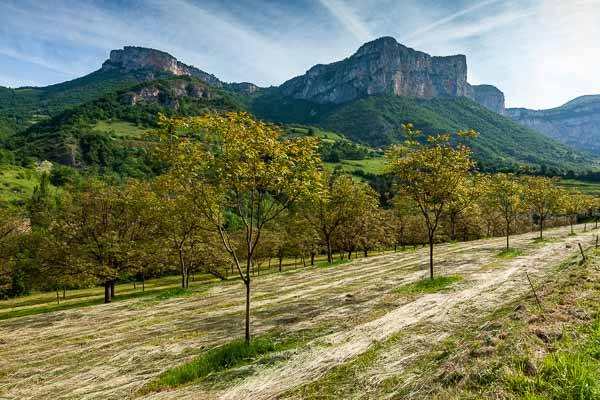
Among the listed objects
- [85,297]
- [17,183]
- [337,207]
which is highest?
[17,183]

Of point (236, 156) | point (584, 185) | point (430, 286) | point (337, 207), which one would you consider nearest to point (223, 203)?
point (236, 156)

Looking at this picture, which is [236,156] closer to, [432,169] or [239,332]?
[239,332]

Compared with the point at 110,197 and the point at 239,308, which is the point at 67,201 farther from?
the point at 239,308

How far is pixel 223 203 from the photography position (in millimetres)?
19875

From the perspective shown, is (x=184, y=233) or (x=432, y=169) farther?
(x=184, y=233)

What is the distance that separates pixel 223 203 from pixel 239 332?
7971 millimetres

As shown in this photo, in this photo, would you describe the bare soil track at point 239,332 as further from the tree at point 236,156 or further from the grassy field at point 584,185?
the grassy field at point 584,185

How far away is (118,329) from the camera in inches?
730

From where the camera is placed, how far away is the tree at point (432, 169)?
877 inches

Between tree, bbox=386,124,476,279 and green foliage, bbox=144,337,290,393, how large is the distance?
14.9 meters

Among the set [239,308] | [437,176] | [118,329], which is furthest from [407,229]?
[118,329]

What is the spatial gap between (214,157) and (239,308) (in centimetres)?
1257

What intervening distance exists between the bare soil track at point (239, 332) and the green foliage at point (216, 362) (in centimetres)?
63

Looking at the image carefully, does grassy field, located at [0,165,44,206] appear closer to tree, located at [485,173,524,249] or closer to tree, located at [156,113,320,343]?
tree, located at [156,113,320,343]
